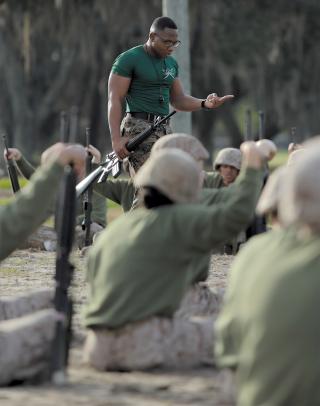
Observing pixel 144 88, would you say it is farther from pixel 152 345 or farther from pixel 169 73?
pixel 152 345

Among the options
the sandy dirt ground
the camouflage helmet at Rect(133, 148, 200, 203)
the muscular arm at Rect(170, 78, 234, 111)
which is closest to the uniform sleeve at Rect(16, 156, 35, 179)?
the muscular arm at Rect(170, 78, 234, 111)

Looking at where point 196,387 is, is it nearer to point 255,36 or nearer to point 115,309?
point 115,309

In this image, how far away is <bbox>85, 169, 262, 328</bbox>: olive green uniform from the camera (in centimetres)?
641

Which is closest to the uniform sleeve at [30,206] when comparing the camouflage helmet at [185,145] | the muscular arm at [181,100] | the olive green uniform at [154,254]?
the olive green uniform at [154,254]

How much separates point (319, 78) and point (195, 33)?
181 inches

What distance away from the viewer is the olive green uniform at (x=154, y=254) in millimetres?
6410

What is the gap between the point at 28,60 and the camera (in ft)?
129

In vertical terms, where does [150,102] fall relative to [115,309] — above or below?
above

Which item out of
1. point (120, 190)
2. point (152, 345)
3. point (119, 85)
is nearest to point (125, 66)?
point (119, 85)

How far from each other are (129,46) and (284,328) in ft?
114

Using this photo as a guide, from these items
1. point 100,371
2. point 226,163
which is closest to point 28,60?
point 226,163

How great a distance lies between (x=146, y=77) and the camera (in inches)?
445

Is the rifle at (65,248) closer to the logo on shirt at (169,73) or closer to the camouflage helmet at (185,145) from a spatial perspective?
the camouflage helmet at (185,145)

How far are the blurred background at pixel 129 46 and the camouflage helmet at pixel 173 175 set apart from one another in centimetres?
2842
